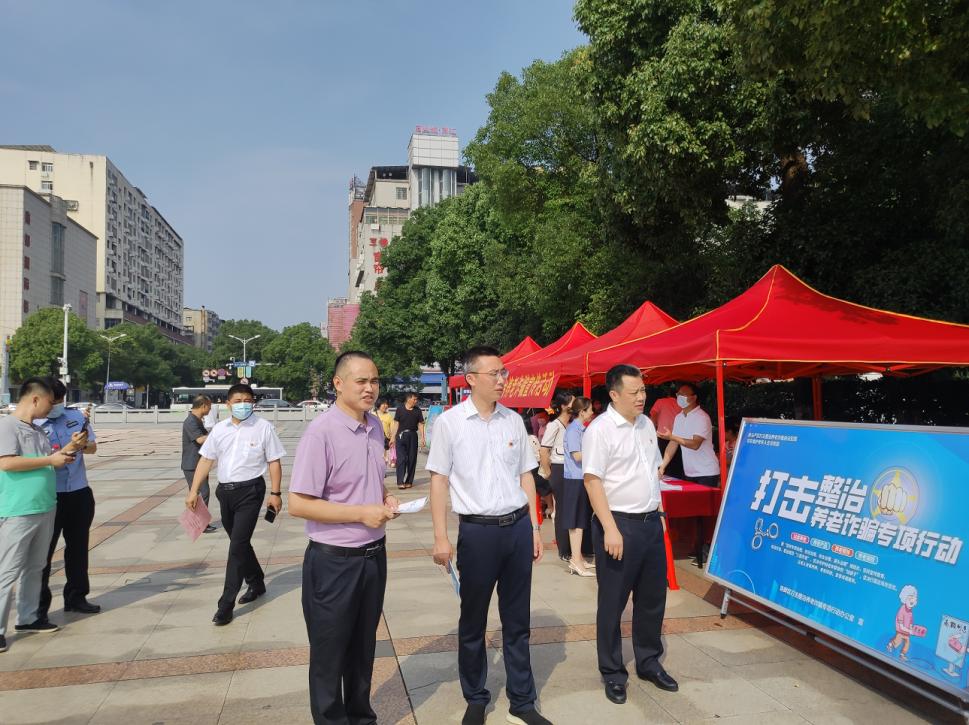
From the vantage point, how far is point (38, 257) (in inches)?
2699

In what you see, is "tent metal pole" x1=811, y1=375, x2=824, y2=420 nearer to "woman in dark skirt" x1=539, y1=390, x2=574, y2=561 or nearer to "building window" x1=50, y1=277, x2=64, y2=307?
"woman in dark skirt" x1=539, y1=390, x2=574, y2=561

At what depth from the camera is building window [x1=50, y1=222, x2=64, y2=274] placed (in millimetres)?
71500

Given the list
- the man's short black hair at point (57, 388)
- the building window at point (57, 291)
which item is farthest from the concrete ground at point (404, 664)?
the building window at point (57, 291)

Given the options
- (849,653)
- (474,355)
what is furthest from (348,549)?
(849,653)

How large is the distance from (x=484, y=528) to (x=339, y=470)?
0.79 metres

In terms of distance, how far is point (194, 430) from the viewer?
936cm

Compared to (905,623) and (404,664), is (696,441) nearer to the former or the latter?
(905,623)

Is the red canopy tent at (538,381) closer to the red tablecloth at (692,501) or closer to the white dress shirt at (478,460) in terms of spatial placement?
the red tablecloth at (692,501)

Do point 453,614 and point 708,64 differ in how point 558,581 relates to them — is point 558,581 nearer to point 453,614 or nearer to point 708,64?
point 453,614

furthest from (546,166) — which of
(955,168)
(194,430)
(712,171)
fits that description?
(194,430)

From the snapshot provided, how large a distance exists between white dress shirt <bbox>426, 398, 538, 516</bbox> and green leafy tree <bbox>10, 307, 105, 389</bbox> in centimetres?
5844

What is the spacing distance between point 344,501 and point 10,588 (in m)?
3.21

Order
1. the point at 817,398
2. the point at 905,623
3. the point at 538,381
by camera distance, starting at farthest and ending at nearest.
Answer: the point at 538,381, the point at 817,398, the point at 905,623

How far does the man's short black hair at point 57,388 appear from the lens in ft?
16.9
